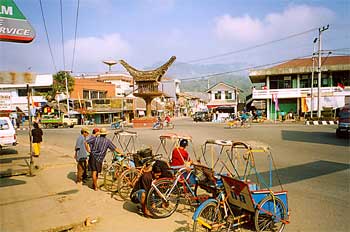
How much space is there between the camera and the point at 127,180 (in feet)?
23.3

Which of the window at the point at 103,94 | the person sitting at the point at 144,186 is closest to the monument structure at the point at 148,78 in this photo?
the window at the point at 103,94

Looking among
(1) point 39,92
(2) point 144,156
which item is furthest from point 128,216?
(1) point 39,92

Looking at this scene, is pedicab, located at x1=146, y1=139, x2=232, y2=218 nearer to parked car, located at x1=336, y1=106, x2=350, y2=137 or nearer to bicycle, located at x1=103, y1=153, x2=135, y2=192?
bicycle, located at x1=103, y1=153, x2=135, y2=192

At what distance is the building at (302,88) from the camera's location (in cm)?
3906

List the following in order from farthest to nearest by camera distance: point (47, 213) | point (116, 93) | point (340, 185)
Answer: point (116, 93) < point (340, 185) < point (47, 213)

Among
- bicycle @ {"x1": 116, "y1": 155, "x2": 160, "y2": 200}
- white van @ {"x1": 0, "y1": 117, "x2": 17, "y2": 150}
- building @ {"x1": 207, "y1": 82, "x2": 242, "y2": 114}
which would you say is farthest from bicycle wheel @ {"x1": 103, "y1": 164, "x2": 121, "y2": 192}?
building @ {"x1": 207, "y1": 82, "x2": 242, "y2": 114}

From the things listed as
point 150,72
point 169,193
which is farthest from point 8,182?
point 150,72

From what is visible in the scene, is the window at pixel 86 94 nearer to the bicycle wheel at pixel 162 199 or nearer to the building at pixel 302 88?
the building at pixel 302 88

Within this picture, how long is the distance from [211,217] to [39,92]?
5492 centimetres

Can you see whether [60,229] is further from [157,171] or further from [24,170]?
[24,170]

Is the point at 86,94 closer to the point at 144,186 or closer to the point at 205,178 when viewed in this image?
the point at 144,186

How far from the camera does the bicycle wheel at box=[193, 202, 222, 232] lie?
4.65 meters

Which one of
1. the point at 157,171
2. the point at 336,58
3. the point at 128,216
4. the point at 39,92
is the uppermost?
the point at 336,58

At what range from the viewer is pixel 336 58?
146ft
